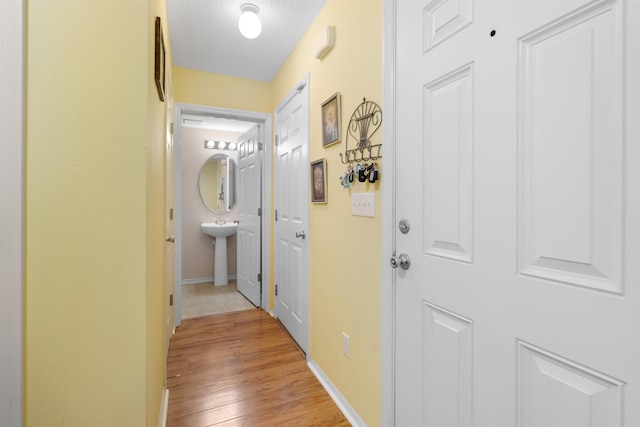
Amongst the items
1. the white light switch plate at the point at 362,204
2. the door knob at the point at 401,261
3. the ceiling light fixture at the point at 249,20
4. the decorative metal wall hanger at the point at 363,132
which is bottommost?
the door knob at the point at 401,261

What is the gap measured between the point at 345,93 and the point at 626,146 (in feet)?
4.20

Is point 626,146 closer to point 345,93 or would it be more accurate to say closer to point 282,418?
point 345,93

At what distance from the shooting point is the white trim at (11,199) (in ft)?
2.87

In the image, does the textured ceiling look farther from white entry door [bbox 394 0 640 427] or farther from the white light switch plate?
the white light switch plate

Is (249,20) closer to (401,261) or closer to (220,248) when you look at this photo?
(401,261)

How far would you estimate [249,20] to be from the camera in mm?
1938

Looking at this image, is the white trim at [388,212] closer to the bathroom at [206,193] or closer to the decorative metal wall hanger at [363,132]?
the decorative metal wall hanger at [363,132]

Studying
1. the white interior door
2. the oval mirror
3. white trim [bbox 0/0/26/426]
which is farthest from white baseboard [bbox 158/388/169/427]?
the oval mirror

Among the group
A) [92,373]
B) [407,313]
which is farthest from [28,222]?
[407,313]

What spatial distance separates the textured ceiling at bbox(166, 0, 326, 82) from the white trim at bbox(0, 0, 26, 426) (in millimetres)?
1320

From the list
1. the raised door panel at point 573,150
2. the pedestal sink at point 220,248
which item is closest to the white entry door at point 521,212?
the raised door panel at point 573,150

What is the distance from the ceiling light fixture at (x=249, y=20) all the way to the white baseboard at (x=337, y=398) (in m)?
2.31

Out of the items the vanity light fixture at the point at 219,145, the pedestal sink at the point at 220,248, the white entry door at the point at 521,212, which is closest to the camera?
the white entry door at the point at 521,212

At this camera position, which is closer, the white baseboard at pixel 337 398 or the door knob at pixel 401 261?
the door knob at pixel 401 261
